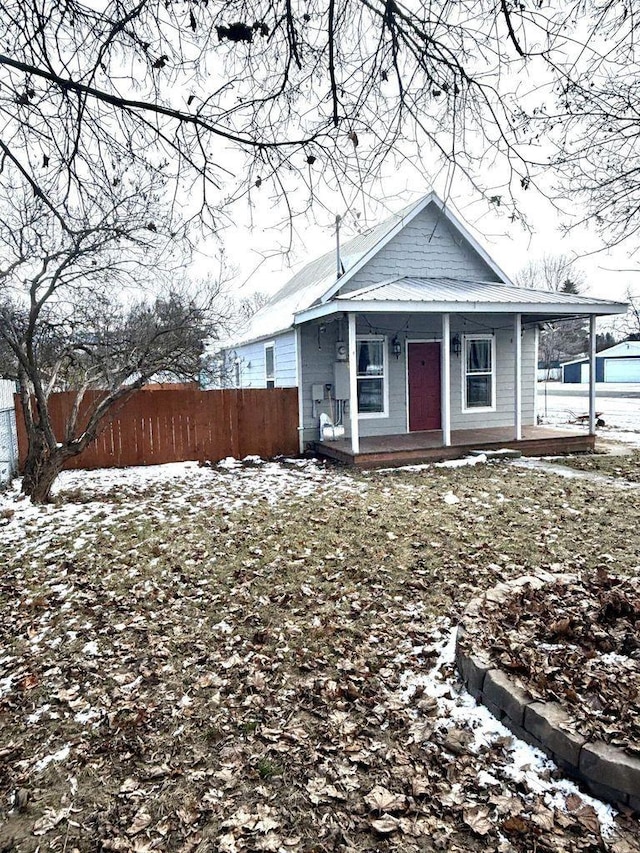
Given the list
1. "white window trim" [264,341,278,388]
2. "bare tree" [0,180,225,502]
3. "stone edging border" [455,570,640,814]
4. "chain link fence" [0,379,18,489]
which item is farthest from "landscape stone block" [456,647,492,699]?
"white window trim" [264,341,278,388]

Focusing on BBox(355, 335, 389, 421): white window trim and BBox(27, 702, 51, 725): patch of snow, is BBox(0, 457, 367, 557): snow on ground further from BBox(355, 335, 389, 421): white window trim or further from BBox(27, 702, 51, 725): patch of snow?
BBox(27, 702, 51, 725): patch of snow

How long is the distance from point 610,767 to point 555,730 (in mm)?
264

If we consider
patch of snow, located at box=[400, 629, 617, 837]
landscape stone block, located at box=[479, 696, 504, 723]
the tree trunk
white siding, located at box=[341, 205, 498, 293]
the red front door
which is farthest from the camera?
→ the red front door

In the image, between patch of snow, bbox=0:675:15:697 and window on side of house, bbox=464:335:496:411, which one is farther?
window on side of house, bbox=464:335:496:411

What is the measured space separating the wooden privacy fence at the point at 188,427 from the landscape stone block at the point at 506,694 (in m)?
9.24

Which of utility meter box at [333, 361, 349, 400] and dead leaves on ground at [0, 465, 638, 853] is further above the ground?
utility meter box at [333, 361, 349, 400]

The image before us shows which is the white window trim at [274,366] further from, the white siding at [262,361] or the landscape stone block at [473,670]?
the landscape stone block at [473,670]

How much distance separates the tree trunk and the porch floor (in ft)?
16.6

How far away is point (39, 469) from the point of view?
25.1 feet

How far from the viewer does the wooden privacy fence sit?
11.0 metres

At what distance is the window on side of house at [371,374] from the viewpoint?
12.0 metres

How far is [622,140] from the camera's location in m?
4.44

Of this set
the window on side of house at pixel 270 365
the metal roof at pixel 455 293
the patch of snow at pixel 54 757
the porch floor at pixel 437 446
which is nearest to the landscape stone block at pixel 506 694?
the patch of snow at pixel 54 757

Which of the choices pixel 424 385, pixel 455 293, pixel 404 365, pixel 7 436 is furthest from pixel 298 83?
pixel 424 385
